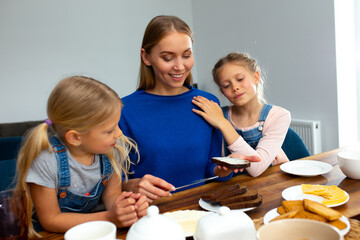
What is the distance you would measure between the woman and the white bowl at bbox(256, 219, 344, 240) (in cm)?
78

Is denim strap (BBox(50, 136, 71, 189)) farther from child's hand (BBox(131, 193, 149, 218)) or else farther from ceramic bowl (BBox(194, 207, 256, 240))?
ceramic bowl (BBox(194, 207, 256, 240))

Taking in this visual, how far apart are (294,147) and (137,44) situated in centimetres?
309

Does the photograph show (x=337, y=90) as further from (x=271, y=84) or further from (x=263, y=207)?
(x=263, y=207)

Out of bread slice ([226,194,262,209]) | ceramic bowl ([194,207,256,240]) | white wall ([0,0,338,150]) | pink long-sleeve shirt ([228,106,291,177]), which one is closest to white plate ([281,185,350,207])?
bread slice ([226,194,262,209])

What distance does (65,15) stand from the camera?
12.9 ft

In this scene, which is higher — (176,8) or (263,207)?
(176,8)

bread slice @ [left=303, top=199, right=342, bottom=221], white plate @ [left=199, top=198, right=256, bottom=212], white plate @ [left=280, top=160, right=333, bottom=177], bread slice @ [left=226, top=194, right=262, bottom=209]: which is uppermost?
bread slice @ [left=303, top=199, right=342, bottom=221]

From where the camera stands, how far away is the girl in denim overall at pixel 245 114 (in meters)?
1.51

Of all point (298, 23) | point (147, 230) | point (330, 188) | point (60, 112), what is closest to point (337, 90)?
point (298, 23)

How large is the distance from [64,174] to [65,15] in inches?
130

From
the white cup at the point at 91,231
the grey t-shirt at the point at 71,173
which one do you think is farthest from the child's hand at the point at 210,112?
the white cup at the point at 91,231

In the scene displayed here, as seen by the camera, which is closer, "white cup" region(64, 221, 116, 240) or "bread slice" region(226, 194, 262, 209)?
"white cup" region(64, 221, 116, 240)

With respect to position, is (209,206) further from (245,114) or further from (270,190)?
(245,114)

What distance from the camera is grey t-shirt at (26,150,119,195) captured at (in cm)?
104
